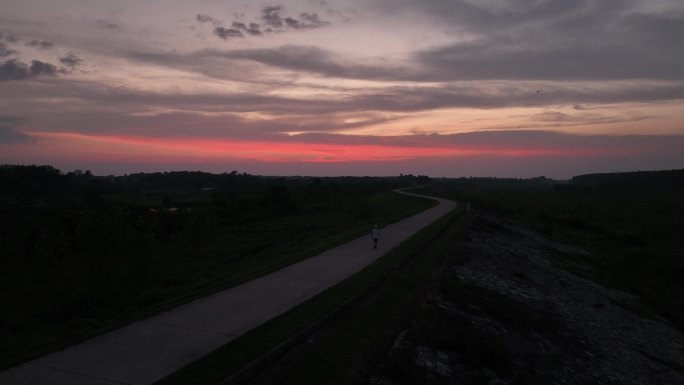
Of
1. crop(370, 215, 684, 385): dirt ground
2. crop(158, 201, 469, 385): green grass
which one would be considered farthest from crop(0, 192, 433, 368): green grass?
crop(370, 215, 684, 385): dirt ground

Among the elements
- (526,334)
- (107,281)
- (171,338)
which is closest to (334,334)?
(171,338)

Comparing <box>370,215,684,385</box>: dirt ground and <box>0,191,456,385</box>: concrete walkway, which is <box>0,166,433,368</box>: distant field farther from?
<box>370,215,684,385</box>: dirt ground

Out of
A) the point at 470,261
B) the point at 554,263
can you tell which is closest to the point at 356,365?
the point at 470,261

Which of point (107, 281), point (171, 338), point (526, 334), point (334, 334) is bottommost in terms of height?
point (107, 281)

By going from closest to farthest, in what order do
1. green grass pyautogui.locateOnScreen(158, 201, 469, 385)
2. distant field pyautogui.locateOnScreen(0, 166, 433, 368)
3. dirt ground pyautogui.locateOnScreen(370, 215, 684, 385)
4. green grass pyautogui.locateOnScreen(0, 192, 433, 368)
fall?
green grass pyautogui.locateOnScreen(158, 201, 469, 385), dirt ground pyautogui.locateOnScreen(370, 215, 684, 385), green grass pyautogui.locateOnScreen(0, 192, 433, 368), distant field pyautogui.locateOnScreen(0, 166, 433, 368)

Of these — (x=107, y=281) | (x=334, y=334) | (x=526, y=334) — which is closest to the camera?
(x=334, y=334)

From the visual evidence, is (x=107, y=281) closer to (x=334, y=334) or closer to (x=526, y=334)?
(x=334, y=334)

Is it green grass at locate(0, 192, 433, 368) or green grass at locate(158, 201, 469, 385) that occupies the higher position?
green grass at locate(158, 201, 469, 385)

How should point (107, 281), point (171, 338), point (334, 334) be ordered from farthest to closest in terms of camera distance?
point (107, 281), point (334, 334), point (171, 338)
